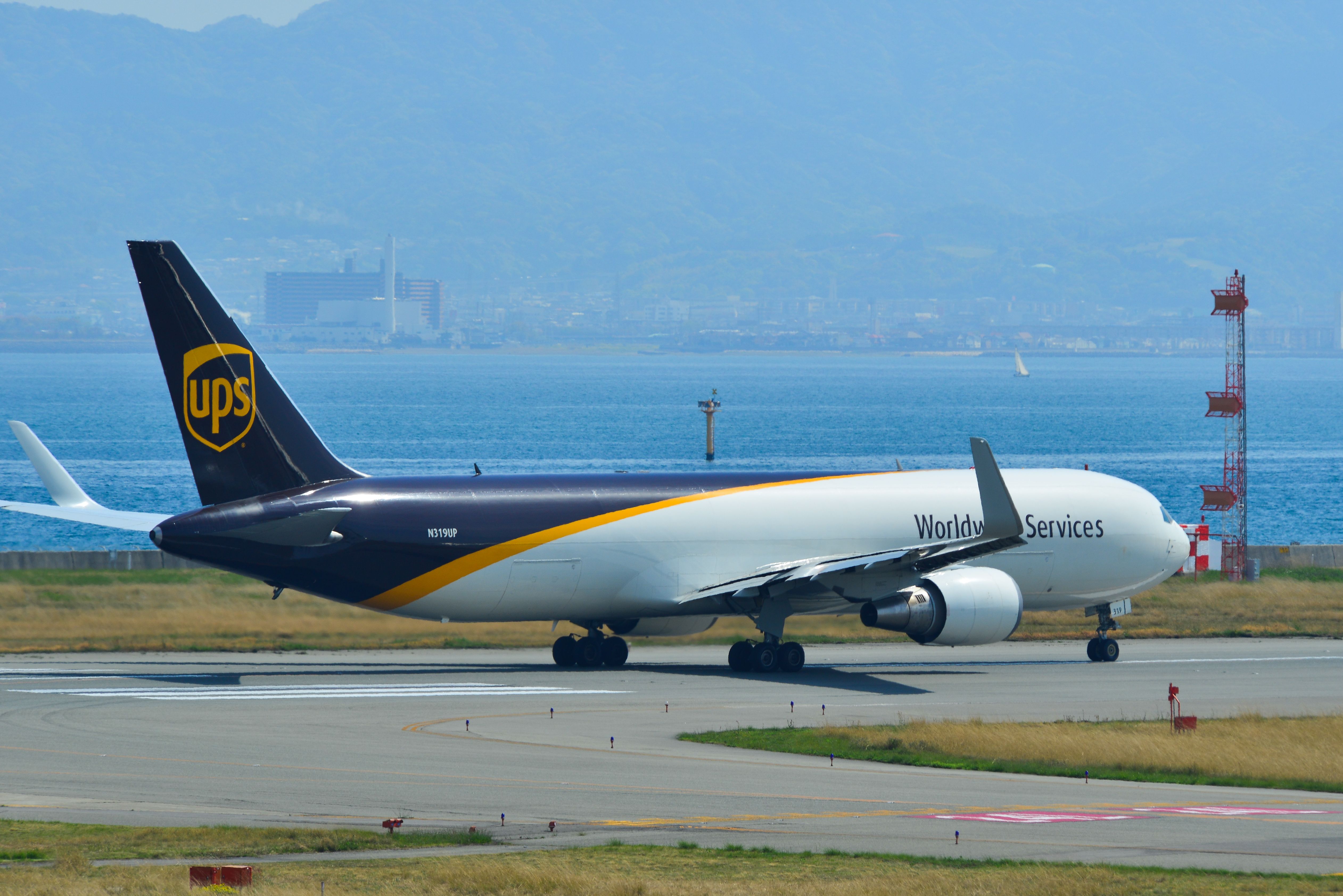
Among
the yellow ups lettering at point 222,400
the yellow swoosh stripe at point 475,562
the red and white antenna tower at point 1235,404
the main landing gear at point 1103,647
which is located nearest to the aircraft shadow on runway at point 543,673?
the yellow swoosh stripe at point 475,562

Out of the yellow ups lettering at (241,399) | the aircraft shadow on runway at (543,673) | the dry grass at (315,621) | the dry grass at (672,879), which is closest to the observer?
the dry grass at (672,879)

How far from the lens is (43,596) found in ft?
171

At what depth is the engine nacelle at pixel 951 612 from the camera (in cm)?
3962

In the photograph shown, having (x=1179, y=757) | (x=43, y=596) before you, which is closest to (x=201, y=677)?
(x=43, y=596)

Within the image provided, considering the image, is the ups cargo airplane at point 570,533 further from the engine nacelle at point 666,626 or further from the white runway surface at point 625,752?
the white runway surface at point 625,752

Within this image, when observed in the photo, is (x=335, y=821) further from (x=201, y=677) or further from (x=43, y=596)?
(x=43, y=596)

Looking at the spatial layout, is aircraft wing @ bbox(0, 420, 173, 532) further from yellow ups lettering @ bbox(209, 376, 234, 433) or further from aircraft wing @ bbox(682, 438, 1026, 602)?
aircraft wing @ bbox(682, 438, 1026, 602)

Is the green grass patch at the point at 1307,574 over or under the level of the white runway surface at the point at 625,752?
over

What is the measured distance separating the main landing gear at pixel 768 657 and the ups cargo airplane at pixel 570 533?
0.05m

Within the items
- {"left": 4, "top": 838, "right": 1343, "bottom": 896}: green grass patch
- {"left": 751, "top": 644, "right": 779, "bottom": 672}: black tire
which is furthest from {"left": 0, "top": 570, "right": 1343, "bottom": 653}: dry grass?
{"left": 4, "top": 838, "right": 1343, "bottom": 896}: green grass patch

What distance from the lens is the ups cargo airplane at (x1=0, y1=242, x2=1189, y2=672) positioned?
127 feet

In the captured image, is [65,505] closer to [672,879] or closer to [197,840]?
[197,840]

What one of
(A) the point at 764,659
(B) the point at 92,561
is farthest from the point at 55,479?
(B) the point at 92,561

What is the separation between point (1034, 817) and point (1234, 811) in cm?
297
